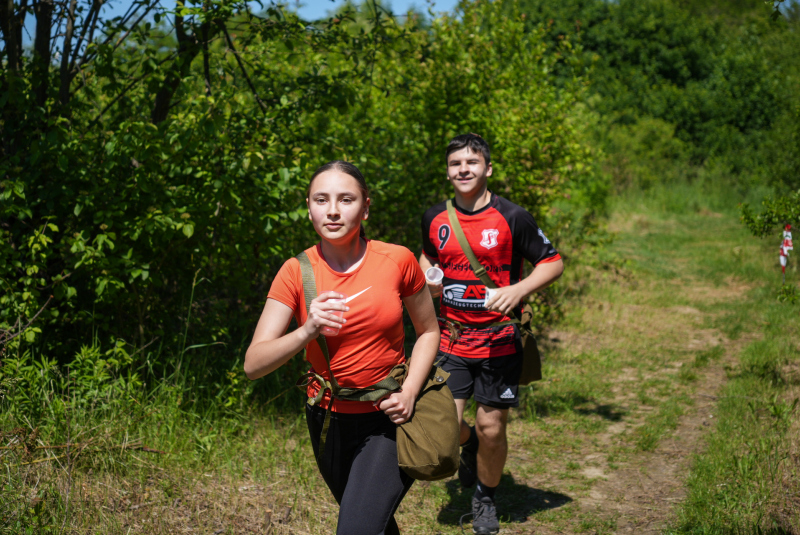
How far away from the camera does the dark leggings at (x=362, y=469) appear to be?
97.9 inches

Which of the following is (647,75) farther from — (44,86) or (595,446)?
(44,86)

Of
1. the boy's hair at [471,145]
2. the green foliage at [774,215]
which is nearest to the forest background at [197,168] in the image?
the green foliage at [774,215]

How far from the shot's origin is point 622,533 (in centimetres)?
416

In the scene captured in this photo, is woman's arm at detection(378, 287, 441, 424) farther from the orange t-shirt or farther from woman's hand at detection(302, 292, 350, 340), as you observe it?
woman's hand at detection(302, 292, 350, 340)

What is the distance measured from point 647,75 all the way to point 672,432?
56.7ft

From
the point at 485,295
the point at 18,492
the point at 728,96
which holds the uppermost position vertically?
the point at 728,96

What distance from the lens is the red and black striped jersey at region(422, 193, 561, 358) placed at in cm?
392

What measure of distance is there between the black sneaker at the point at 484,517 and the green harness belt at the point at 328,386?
1.77 meters

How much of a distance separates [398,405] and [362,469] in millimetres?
293

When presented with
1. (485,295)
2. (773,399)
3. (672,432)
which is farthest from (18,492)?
(773,399)

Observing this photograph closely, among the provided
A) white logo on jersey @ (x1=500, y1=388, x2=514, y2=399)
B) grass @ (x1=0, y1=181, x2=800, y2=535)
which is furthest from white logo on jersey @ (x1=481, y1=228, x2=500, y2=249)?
grass @ (x1=0, y1=181, x2=800, y2=535)

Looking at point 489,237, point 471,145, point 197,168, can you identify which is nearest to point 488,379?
point 489,237

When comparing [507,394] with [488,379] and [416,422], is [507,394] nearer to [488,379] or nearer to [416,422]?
[488,379]

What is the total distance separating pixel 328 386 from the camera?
260 cm
